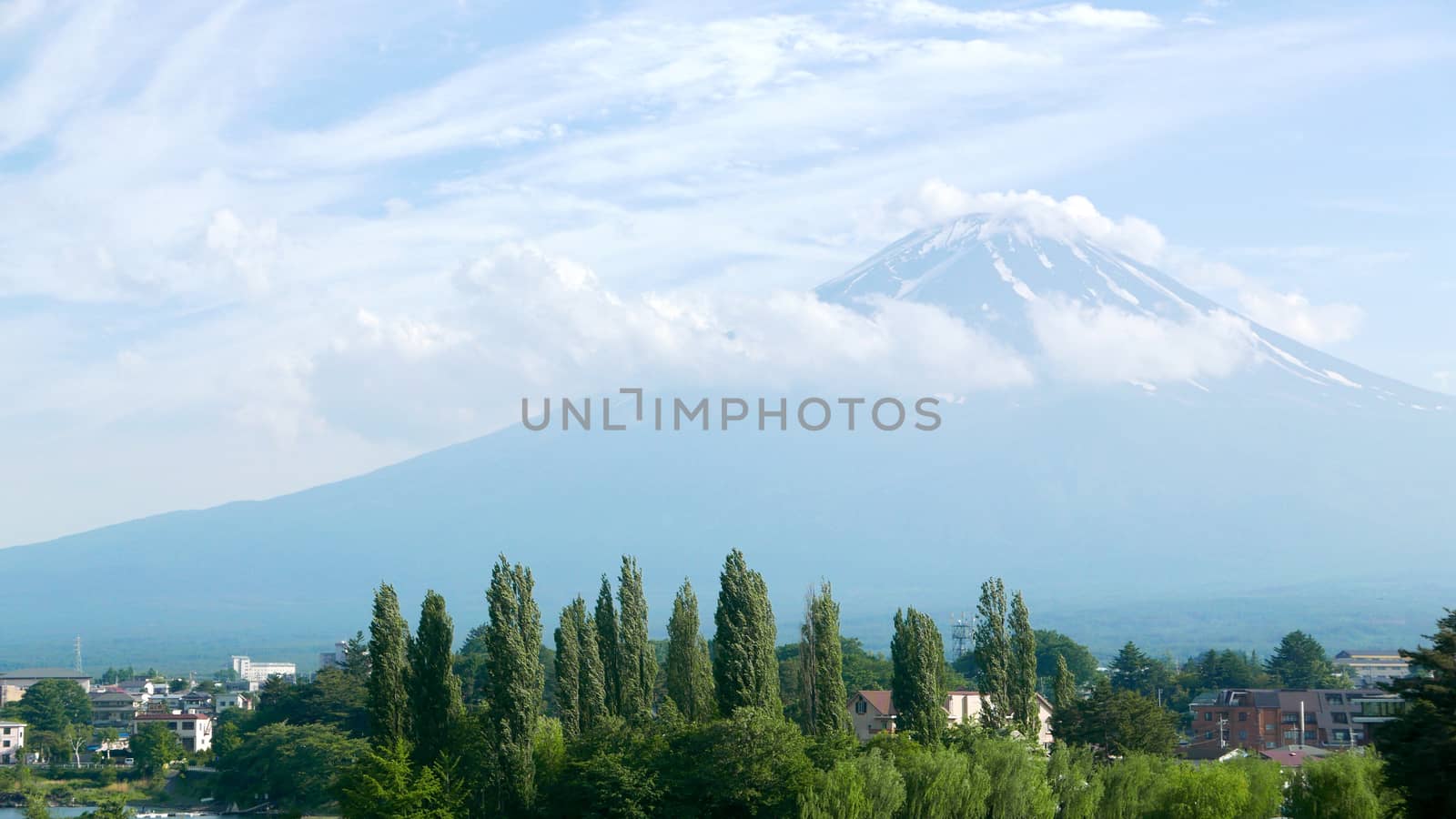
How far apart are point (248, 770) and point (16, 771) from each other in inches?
667

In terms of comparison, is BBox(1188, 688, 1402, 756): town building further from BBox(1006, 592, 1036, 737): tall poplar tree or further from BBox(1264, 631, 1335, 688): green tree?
BBox(1006, 592, 1036, 737): tall poplar tree

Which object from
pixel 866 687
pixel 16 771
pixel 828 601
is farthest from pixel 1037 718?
pixel 16 771

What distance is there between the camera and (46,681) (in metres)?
112

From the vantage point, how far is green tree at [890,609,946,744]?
47688 millimetres

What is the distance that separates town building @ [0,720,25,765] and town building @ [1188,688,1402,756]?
2748 inches

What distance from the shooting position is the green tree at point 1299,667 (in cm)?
10300

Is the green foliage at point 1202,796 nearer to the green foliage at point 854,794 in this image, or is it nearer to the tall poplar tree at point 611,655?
the green foliage at point 854,794

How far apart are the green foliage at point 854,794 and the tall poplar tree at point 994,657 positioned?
524 inches

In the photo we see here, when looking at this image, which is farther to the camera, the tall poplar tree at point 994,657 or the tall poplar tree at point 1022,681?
the tall poplar tree at point 1022,681

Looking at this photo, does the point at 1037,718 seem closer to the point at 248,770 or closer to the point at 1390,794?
the point at 1390,794

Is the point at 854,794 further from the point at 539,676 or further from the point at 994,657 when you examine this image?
the point at 994,657

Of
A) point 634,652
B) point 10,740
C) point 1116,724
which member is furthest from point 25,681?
point 1116,724

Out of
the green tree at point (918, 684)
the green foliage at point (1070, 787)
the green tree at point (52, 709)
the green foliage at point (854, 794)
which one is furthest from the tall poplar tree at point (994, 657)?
the green tree at point (52, 709)

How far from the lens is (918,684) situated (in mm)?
48000
